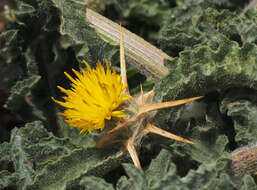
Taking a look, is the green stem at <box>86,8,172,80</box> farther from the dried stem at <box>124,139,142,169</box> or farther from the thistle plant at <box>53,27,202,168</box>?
the dried stem at <box>124,139,142,169</box>

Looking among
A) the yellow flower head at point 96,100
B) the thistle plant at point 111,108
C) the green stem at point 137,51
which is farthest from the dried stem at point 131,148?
the green stem at point 137,51

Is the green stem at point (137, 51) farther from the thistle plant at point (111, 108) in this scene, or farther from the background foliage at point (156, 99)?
the thistle plant at point (111, 108)

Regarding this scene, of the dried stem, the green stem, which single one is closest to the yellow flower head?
the dried stem

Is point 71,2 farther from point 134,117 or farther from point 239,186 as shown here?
point 239,186

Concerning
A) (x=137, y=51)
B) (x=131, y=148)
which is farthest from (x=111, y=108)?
(x=137, y=51)

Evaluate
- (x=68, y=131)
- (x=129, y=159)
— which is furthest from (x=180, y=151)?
(x=68, y=131)

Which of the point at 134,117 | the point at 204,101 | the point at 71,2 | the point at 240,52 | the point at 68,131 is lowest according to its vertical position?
the point at 68,131

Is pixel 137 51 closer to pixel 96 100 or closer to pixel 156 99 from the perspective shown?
pixel 156 99
